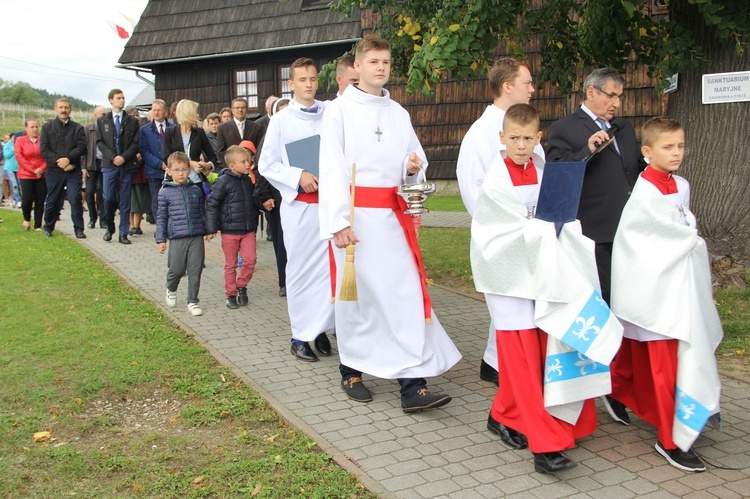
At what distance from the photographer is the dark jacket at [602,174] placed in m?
5.41

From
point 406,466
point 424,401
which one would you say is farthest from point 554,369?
point 424,401

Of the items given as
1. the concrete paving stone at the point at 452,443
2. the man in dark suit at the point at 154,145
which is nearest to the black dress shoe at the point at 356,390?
the concrete paving stone at the point at 452,443

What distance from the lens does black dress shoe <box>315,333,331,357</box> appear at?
6676 mm

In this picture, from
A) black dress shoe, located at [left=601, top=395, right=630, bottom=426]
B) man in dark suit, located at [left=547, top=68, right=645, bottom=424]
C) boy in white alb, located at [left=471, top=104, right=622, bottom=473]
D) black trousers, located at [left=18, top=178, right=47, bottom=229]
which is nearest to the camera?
boy in white alb, located at [left=471, top=104, right=622, bottom=473]

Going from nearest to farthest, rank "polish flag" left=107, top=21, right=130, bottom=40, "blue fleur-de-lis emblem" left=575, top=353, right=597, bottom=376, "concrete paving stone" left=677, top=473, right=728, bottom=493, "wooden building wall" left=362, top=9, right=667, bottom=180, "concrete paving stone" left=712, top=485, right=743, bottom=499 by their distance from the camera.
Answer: "concrete paving stone" left=712, top=485, right=743, bottom=499 < "concrete paving stone" left=677, top=473, right=728, bottom=493 < "blue fleur-de-lis emblem" left=575, top=353, right=597, bottom=376 < "wooden building wall" left=362, top=9, right=667, bottom=180 < "polish flag" left=107, top=21, right=130, bottom=40

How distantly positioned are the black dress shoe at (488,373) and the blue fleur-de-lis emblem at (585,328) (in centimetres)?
167

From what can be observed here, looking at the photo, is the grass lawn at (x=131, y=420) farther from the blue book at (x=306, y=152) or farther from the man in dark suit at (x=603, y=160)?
the man in dark suit at (x=603, y=160)

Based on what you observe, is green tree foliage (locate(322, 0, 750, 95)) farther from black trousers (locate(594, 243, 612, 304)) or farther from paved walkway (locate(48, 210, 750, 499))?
paved walkway (locate(48, 210, 750, 499))

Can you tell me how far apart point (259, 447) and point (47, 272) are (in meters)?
6.57

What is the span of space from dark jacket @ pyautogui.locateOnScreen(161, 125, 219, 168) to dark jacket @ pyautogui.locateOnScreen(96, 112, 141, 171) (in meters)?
1.01

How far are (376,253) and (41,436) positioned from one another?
2278mm

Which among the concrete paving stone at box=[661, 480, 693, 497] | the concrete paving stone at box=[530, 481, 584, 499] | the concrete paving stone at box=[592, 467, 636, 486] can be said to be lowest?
the concrete paving stone at box=[530, 481, 584, 499]

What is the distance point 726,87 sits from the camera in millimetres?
7789

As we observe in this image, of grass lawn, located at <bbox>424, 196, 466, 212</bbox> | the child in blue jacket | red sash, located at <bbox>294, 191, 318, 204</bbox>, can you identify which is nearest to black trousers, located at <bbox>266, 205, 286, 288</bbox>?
the child in blue jacket
